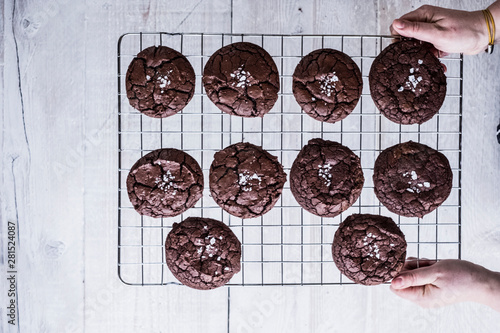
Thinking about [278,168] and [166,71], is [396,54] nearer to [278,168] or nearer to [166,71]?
[278,168]

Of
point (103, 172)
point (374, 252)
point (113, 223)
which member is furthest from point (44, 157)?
point (374, 252)

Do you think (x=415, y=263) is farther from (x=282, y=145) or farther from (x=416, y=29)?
(x=416, y=29)

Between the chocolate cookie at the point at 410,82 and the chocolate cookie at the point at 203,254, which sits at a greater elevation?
the chocolate cookie at the point at 410,82

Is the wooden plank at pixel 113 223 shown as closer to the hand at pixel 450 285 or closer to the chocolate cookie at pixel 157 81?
the chocolate cookie at pixel 157 81

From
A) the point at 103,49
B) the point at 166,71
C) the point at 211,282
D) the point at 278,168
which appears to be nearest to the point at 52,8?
the point at 103,49

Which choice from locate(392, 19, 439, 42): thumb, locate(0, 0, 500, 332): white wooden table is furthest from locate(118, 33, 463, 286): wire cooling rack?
locate(392, 19, 439, 42): thumb

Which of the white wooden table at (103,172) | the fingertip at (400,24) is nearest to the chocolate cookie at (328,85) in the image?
the fingertip at (400,24)

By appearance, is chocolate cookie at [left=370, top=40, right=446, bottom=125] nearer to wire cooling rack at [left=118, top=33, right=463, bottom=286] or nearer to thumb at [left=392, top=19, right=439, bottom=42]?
thumb at [left=392, top=19, right=439, bottom=42]
